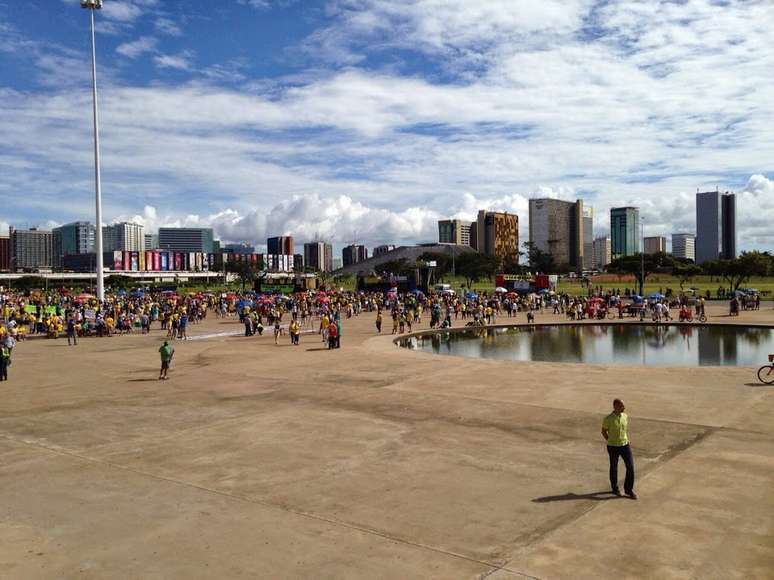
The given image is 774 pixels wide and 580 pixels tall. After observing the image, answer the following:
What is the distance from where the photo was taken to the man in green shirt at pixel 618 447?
8750 millimetres

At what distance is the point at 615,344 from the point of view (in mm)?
30406

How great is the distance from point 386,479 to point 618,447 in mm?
3438

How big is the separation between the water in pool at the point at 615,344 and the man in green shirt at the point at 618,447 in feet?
44.8

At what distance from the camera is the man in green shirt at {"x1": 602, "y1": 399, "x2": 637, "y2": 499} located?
8.75m

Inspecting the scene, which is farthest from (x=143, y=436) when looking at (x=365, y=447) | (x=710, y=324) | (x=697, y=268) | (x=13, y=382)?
(x=697, y=268)

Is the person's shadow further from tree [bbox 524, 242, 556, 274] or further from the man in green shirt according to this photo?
tree [bbox 524, 242, 556, 274]

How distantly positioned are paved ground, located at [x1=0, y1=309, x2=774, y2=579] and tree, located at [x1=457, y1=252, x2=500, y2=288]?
125 metres

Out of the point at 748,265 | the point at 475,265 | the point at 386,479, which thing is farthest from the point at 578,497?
the point at 475,265

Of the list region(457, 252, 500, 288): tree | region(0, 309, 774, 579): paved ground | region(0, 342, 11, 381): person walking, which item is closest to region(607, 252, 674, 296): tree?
region(457, 252, 500, 288): tree

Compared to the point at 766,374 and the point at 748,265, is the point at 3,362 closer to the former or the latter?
the point at 766,374

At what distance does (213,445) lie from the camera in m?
12.0

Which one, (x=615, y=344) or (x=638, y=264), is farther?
(x=638, y=264)

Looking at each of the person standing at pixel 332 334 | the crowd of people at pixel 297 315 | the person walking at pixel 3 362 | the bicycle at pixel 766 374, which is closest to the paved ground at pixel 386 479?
the bicycle at pixel 766 374

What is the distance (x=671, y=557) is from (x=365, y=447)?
19.4ft
